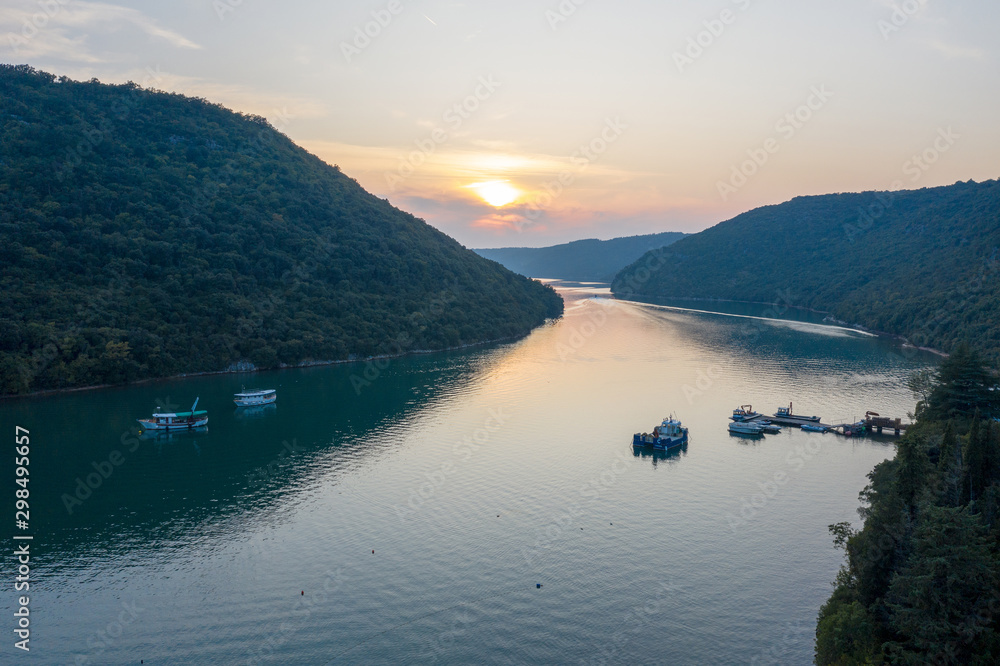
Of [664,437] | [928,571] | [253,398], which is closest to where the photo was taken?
[928,571]

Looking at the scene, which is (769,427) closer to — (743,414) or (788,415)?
(743,414)

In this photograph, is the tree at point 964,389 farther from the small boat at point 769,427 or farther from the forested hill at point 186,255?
the forested hill at point 186,255

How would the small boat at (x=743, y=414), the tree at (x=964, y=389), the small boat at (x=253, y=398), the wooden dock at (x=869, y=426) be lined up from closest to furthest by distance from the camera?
1. the tree at (x=964, y=389)
2. the wooden dock at (x=869, y=426)
3. the small boat at (x=743, y=414)
4. the small boat at (x=253, y=398)

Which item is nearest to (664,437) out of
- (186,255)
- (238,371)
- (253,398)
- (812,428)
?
(812,428)

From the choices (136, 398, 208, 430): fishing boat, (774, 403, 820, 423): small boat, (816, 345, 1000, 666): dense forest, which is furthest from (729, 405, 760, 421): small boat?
(136, 398, 208, 430): fishing boat

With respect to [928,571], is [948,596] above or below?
below

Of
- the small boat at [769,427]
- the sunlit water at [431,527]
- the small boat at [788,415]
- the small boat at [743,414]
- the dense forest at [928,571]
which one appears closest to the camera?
the dense forest at [928,571]

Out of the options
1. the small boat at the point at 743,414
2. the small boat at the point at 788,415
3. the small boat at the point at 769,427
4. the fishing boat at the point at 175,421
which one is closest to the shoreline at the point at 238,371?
the fishing boat at the point at 175,421
